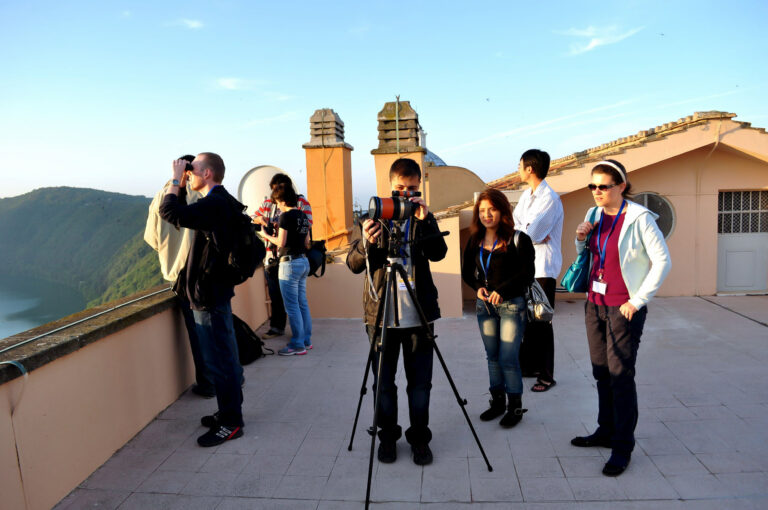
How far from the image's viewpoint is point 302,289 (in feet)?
18.4

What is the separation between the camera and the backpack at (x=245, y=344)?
5.12m

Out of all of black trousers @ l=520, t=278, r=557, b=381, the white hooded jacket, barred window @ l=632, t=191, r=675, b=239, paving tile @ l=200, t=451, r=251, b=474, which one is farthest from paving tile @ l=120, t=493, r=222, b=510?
barred window @ l=632, t=191, r=675, b=239

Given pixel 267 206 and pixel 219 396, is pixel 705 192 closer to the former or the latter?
pixel 267 206

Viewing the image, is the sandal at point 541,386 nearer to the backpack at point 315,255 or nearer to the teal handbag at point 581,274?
the teal handbag at point 581,274

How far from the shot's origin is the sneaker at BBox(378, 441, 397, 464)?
311 cm

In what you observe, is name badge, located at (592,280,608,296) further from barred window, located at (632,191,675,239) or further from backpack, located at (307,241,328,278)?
barred window, located at (632,191,675,239)

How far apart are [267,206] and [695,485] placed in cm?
464

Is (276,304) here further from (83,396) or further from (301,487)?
(301,487)

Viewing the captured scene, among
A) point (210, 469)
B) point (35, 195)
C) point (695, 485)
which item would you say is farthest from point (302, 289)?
point (35, 195)

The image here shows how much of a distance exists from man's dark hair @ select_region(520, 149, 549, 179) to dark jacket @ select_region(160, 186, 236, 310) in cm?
232

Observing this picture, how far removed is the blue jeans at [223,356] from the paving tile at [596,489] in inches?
87.4

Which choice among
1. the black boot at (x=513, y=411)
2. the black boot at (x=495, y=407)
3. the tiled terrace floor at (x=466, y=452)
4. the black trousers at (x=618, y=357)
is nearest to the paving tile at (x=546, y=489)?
the tiled terrace floor at (x=466, y=452)

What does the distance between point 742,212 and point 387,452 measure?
7680 mm

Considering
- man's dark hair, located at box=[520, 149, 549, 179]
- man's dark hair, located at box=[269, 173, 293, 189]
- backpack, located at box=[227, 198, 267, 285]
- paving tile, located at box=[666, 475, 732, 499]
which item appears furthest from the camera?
man's dark hair, located at box=[269, 173, 293, 189]
